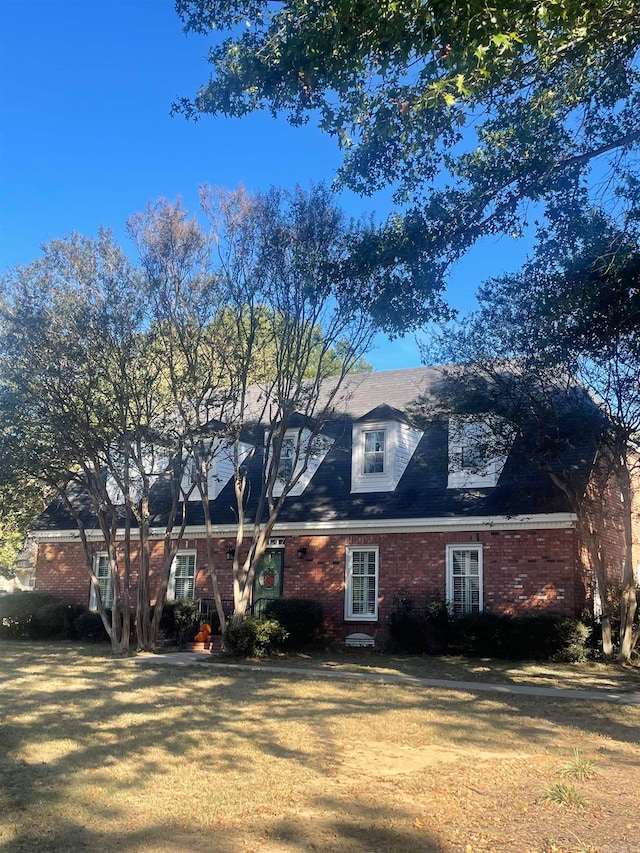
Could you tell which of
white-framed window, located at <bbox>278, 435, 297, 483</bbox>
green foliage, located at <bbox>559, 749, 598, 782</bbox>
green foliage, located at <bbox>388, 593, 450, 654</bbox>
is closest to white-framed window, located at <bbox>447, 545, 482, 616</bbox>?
green foliage, located at <bbox>388, 593, 450, 654</bbox>

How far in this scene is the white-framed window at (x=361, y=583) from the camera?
65.2ft

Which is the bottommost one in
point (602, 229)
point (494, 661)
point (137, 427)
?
point (494, 661)

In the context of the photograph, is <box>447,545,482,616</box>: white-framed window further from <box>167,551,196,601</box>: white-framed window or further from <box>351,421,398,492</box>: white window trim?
<box>167,551,196,601</box>: white-framed window

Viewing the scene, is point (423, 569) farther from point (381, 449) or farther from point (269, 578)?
point (269, 578)

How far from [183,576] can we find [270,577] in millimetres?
3034

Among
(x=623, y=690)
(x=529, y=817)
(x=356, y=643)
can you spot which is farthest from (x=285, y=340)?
(x=529, y=817)

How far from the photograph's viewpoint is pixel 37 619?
2239 cm

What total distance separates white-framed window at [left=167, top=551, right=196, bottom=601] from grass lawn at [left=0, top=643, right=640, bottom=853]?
9639 mm

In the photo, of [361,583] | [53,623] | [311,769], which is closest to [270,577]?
[361,583]

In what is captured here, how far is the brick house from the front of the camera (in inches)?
699

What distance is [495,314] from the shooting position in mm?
15898

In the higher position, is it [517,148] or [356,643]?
[517,148]

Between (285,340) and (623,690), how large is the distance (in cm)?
944

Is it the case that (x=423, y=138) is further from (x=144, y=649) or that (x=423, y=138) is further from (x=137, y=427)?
(x=144, y=649)
